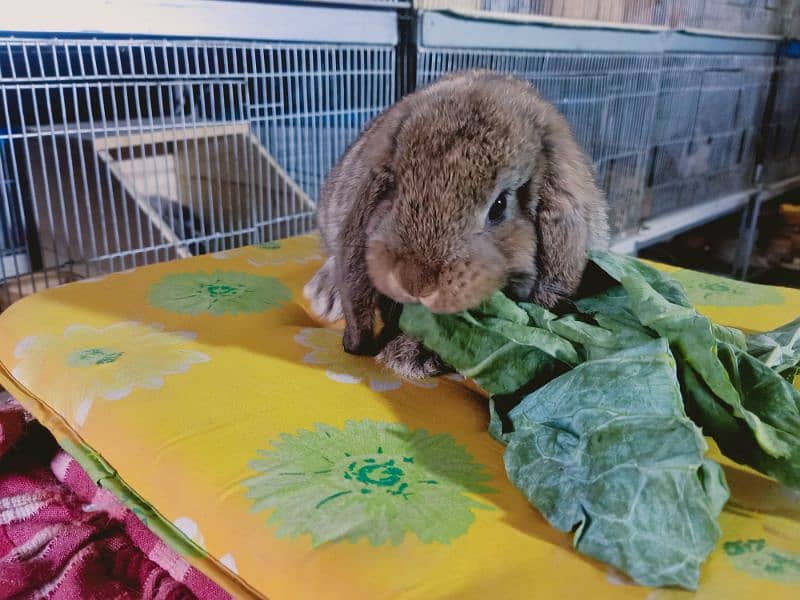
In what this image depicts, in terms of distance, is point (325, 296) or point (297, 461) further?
point (325, 296)

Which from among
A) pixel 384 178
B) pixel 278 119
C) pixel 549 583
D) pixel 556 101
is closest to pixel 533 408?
pixel 549 583

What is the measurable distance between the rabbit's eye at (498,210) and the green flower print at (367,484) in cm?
34

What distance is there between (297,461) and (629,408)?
1.39 feet

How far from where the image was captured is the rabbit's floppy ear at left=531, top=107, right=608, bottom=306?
1.11 m

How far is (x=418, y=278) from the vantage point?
37.5 inches

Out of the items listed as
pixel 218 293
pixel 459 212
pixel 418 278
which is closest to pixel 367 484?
pixel 418 278

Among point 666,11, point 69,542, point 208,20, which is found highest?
point 666,11

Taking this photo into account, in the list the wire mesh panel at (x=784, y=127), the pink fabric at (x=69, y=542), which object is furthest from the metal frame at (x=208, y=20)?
the wire mesh panel at (x=784, y=127)

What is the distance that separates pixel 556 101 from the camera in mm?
2578

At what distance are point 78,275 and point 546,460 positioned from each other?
1.52 meters

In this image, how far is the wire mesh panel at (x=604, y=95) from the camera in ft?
7.75

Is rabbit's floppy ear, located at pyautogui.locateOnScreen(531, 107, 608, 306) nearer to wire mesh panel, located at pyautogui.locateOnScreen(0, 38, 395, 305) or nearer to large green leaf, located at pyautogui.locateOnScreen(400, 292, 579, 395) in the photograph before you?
large green leaf, located at pyautogui.locateOnScreen(400, 292, 579, 395)

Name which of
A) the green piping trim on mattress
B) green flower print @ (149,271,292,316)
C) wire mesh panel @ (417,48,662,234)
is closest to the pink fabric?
the green piping trim on mattress

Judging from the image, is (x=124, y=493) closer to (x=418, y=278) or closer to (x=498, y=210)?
(x=418, y=278)
